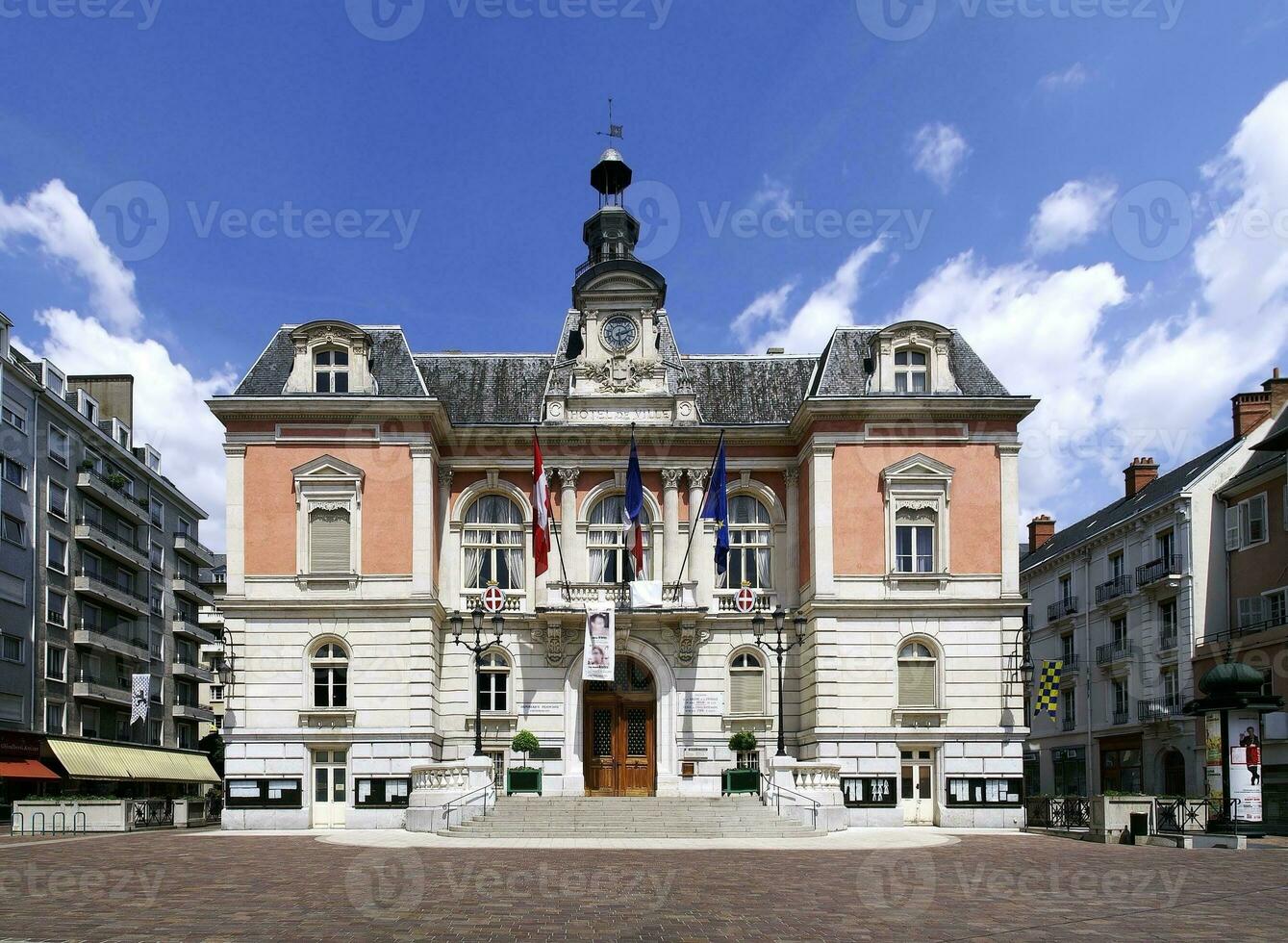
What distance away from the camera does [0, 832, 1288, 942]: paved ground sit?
1370 cm

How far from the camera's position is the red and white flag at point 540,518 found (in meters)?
35.2

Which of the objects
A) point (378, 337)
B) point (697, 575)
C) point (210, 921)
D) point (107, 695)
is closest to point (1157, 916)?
point (210, 921)

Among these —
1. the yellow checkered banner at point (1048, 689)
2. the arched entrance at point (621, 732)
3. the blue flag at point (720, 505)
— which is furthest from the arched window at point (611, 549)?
the yellow checkered banner at point (1048, 689)

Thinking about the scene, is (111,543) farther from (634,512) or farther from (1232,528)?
(1232,528)

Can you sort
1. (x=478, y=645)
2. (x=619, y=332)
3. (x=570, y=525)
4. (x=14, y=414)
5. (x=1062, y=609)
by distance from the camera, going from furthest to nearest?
(x=1062, y=609) → (x=14, y=414) → (x=619, y=332) → (x=570, y=525) → (x=478, y=645)

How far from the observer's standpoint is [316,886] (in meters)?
18.0

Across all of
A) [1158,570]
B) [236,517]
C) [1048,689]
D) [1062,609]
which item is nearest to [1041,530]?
[1062,609]

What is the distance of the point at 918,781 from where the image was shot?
116 ft

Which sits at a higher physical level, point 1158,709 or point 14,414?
point 14,414

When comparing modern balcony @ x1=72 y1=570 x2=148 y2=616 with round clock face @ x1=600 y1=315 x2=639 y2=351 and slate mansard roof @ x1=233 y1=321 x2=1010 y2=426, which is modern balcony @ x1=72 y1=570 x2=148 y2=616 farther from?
round clock face @ x1=600 y1=315 x2=639 y2=351

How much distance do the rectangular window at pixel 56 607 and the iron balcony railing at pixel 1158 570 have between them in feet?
147

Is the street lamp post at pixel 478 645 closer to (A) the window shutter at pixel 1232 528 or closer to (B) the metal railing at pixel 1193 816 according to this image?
(B) the metal railing at pixel 1193 816

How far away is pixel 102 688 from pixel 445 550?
29004 mm

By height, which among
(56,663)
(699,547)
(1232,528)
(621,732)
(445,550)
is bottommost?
(621,732)
